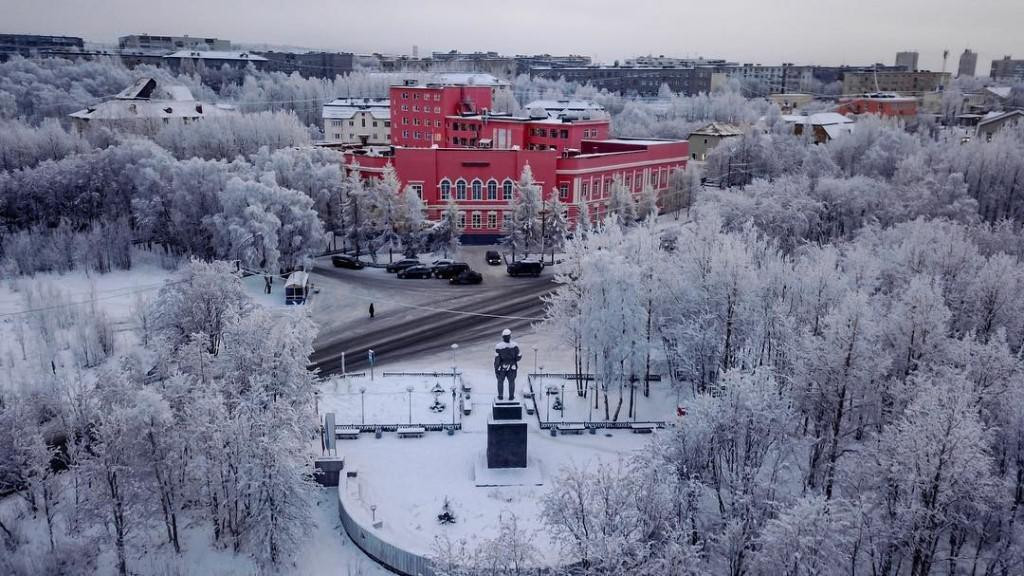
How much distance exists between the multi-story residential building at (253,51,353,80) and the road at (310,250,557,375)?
322ft

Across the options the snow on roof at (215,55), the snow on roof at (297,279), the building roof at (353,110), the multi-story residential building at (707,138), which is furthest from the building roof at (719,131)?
the snow on roof at (215,55)

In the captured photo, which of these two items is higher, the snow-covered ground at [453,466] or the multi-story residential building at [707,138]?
the multi-story residential building at [707,138]

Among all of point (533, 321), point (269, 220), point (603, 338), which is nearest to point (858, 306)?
point (603, 338)

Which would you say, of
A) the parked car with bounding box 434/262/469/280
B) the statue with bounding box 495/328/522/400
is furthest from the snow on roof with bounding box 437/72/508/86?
the statue with bounding box 495/328/522/400

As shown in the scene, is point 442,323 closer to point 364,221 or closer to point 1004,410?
point 364,221

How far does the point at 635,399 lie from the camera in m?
24.1

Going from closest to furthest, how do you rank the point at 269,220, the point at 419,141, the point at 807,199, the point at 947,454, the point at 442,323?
the point at 947,454 → the point at 442,323 → the point at 269,220 → the point at 807,199 → the point at 419,141

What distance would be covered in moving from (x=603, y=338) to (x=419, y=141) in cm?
4332

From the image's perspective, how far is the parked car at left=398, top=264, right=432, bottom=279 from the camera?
37875 millimetres

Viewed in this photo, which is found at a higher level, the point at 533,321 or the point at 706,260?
the point at 706,260

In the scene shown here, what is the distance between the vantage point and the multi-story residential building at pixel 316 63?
128 meters

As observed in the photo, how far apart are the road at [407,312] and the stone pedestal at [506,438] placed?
746 centimetres

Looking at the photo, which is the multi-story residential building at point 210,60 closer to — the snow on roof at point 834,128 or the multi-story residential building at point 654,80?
the multi-story residential building at point 654,80

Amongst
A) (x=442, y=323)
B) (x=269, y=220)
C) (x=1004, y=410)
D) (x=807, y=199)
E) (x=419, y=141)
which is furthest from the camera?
(x=419, y=141)
